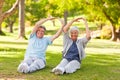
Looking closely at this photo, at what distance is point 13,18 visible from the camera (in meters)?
57.8

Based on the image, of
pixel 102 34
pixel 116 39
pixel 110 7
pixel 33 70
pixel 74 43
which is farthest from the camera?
pixel 102 34

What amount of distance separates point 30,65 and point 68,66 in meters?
1.00

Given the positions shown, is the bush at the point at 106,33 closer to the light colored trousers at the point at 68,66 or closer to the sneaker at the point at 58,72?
the light colored trousers at the point at 68,66

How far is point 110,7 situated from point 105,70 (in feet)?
75.0

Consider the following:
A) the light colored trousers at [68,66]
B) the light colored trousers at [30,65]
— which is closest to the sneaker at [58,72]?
the light colored trousers at [68,66]

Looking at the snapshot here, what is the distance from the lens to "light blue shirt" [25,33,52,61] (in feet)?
33.8

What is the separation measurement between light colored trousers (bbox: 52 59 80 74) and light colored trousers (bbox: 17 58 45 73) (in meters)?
0.60

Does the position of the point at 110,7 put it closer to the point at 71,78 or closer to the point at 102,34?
the point at 102,34

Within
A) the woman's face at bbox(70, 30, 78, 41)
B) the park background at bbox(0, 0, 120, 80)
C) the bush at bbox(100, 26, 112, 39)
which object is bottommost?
the bush at bbox(100, 26, 112, 39)

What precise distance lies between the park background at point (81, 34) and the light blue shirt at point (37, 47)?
1.57 feet

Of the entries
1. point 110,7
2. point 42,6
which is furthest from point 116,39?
point 42,6

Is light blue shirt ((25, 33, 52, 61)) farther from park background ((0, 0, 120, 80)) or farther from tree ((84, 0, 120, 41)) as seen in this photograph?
tree ((84, 0, 120, 41))

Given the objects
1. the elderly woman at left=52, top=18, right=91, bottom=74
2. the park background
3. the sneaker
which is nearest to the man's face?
the elderly woman at left=52, top=18, right=91, bottom=74

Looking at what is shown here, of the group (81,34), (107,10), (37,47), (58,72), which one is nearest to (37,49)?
(37,47)
